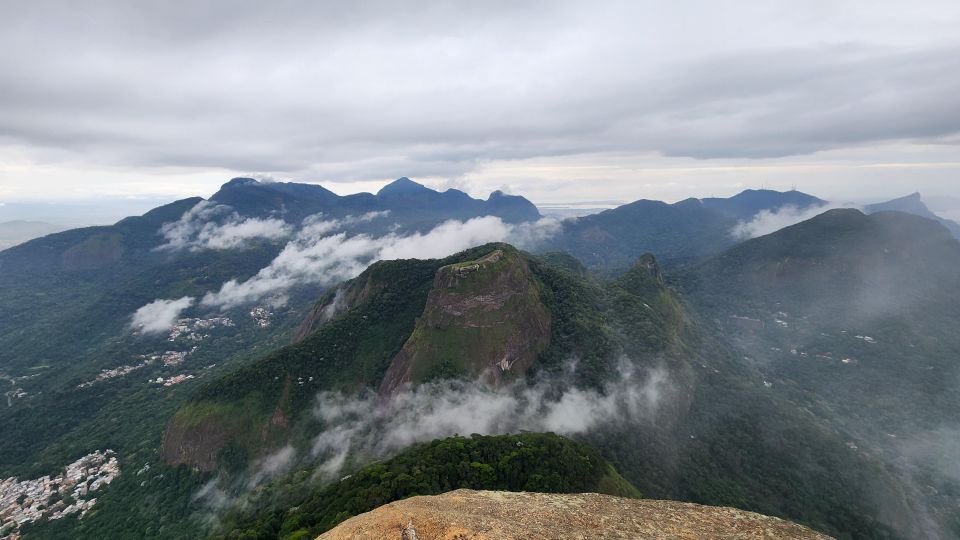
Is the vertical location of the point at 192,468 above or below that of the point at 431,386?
below

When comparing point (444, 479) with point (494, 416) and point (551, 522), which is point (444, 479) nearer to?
point (551, 522)

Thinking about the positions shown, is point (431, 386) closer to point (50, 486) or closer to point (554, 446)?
point (554, 446)

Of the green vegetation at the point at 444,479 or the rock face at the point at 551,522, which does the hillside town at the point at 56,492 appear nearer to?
the green vegetation at the point at 444,479

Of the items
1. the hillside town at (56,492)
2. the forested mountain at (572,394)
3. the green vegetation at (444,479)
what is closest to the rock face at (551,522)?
the green vegetation at (444,479)

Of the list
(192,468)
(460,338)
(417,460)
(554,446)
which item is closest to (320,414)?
(192,468)

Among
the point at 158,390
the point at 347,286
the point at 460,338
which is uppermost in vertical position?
Result: the point at 347,286

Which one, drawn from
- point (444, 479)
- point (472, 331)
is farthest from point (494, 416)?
point (444, 479)
